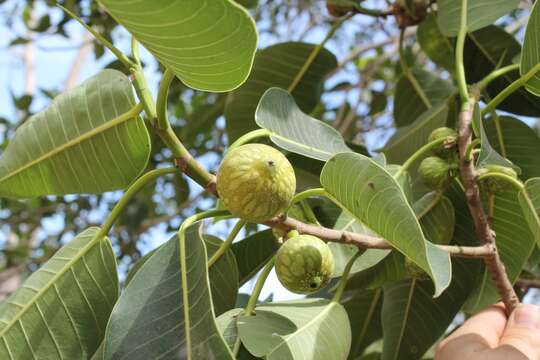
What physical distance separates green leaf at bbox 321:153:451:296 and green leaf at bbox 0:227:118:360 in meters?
0.39

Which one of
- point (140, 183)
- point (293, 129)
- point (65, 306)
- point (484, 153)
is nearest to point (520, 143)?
point (484, 153)

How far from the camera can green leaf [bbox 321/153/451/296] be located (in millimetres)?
722

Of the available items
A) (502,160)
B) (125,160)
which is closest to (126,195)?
(125,160)

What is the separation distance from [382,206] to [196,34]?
12.2 inches

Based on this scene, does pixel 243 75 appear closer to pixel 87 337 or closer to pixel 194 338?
pixel 194 338

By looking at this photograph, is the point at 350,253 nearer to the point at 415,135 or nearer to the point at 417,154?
the point at 417,154

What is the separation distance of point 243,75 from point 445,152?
523mm

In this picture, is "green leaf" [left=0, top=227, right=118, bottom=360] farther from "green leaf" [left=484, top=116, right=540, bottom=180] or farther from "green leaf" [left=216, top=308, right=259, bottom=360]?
"green leaf" [left=484, top=116, right=540, bottom=180]

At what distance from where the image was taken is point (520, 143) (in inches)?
53.2

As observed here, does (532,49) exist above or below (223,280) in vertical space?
above

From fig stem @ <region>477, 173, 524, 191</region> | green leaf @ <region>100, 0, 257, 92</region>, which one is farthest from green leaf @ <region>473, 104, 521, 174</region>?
green leaf @ <region>100, 0, 257, 92</region>

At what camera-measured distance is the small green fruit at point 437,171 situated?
1.14m

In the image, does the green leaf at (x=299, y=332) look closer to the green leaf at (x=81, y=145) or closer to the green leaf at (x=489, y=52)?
the green leaf at (x=81, y=145)

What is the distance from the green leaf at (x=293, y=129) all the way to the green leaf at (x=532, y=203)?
305 millimetres
